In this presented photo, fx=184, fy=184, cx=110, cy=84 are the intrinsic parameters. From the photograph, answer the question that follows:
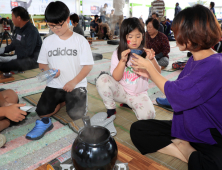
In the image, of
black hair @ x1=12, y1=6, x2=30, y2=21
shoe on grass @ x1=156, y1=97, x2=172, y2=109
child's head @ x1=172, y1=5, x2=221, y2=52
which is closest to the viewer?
child's head @ x1=172, y1=5, x2=221, y2=52

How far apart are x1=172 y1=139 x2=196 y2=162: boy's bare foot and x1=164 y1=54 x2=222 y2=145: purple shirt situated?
5cm

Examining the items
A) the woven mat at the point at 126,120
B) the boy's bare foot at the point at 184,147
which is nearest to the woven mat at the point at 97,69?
the woven mat at the point at 126,120

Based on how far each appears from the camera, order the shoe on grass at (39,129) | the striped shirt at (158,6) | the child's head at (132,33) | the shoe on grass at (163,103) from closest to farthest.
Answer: the shoe on grass at (39,129) < the child's head at (132,33) < the shoe on grass at (163,103) < the striped shirt at (158,6)

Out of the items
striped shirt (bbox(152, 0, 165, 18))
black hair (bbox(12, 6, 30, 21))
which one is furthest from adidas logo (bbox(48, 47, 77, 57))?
striped shirt (bbox(152, 0, 165, 18))

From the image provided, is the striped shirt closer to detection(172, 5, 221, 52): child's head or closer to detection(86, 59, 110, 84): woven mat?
detection(86, 59, 110, 84): woven mat

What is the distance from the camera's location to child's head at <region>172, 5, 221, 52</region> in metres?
0.78

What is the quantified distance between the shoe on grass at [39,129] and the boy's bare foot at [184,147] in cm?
88

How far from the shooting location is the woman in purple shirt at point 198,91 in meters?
0.79

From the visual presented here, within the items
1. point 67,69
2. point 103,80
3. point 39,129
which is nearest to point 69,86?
point 67,69

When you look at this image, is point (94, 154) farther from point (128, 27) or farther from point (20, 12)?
point (20, 12)

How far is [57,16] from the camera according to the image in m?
1.32

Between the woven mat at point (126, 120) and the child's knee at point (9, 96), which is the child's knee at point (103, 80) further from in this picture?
the child's knee at point (9, 96)

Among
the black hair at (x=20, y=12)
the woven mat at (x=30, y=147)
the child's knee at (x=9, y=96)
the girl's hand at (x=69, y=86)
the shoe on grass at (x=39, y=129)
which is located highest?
the black hair at (x=20, y=12)

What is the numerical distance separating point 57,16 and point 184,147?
1196 millimetres
